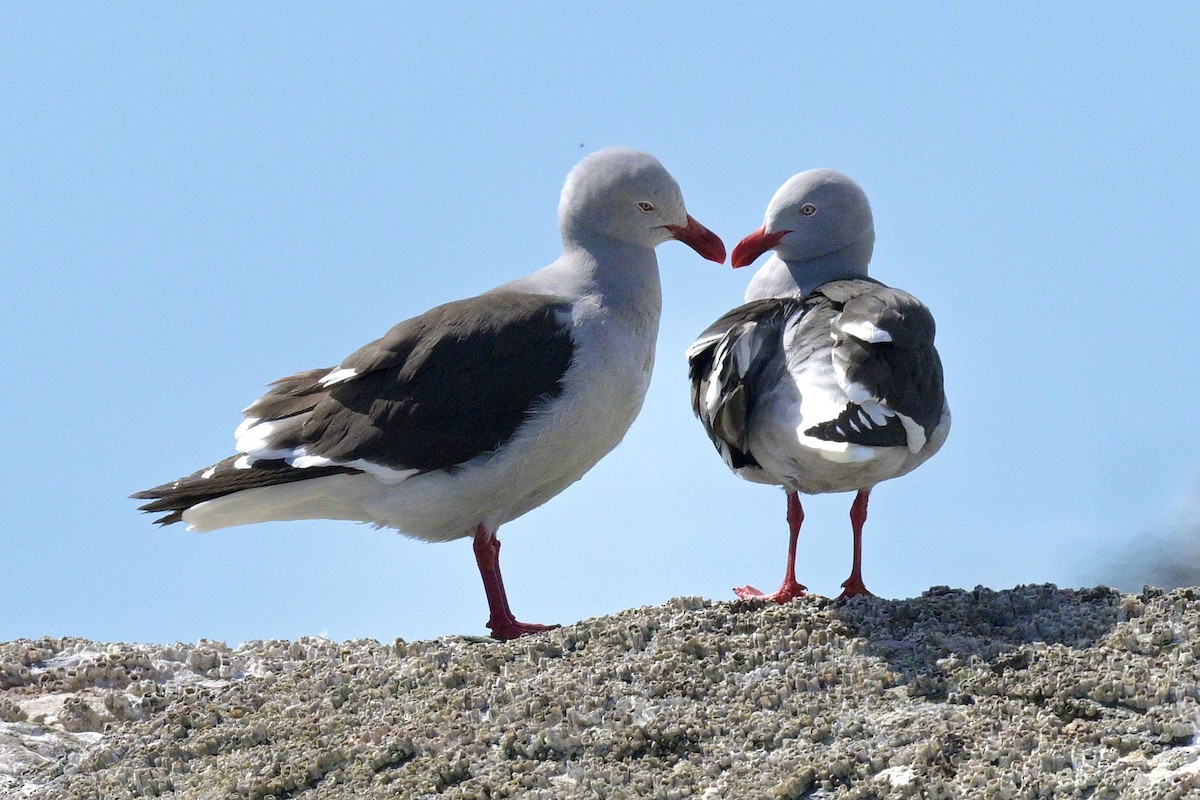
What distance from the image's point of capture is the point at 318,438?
768 cm

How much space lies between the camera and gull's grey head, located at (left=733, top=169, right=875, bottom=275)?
821 centimetres

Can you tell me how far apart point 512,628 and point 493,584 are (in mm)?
270

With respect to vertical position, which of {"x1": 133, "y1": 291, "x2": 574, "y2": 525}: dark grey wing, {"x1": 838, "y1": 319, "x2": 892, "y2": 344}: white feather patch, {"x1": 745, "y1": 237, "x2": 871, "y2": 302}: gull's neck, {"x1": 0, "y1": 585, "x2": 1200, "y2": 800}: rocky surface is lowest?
{"x1": 0, "y1": 585, "x2": 1200, "y2": 800}: rocky surface

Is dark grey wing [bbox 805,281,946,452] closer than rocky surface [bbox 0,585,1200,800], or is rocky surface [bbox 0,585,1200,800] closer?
rocky surface [bbox 0,585,1200,800]

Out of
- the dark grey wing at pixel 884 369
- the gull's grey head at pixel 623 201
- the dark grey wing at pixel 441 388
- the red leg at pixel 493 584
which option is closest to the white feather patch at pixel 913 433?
the dark grey wing at pixel 884 369

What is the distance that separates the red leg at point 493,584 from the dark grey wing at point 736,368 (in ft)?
4.33

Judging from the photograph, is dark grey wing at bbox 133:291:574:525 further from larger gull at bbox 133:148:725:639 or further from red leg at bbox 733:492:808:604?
red leg at bbox 733:492:808:604

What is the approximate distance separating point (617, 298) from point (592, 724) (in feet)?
9.96

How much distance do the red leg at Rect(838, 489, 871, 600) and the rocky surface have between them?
60 centimetres

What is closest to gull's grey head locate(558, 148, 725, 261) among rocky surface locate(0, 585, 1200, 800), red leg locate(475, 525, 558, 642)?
red leg locate(475, 525, 558, 642)

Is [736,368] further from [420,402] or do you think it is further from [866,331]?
[420,402]

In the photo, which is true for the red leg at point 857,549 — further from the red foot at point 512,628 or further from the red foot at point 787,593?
the red foot at point 512,628

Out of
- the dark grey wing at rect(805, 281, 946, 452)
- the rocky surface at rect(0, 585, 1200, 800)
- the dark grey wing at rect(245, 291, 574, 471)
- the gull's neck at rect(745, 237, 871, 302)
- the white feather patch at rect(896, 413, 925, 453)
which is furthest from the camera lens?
the gull's neck at rect(745, 237, 871, 302)

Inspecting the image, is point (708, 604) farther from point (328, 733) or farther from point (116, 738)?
point (116, 738)
